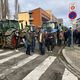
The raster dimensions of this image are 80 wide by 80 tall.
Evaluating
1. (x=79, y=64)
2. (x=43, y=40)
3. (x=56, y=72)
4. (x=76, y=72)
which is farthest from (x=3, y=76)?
(x=43, y=40)

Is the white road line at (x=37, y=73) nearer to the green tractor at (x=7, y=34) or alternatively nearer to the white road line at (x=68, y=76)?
the white road line at (x=68, y=76)

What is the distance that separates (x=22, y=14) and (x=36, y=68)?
254 ft

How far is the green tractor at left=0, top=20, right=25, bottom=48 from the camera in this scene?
882 inches

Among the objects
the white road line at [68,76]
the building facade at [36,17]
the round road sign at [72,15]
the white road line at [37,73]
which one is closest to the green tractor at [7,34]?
the round road sign at [72,15]

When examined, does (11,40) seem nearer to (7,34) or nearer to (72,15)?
(7,34)

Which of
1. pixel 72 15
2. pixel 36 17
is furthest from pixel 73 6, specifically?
pixel 36 17

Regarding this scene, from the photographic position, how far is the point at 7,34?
22.4 metres

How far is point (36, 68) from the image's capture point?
12930mm

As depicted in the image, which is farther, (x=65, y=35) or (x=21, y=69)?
(x=65, y=35)

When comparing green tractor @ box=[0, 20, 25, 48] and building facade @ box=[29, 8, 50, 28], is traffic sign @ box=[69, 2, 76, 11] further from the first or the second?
building facade @ box=[29, 8, 50, 28]

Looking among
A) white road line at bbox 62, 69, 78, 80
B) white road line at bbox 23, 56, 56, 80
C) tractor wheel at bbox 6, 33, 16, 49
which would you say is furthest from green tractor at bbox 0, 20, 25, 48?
white road line at bbox 62, 69, 78, 80

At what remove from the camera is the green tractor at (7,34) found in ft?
73.5

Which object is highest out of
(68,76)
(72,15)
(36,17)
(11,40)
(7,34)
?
(72,15)

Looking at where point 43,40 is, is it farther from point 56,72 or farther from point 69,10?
point 56,72
